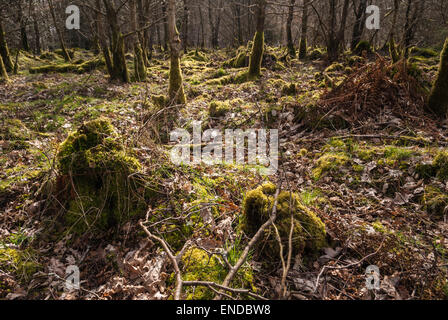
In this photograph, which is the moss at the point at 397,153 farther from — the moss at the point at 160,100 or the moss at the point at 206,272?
the moss at the point at 160,100

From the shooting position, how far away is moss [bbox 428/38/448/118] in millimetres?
5145

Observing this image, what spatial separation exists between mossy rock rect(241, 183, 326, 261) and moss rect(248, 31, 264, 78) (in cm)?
916

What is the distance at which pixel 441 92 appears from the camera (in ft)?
17.2

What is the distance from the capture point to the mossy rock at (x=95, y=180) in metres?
3.07

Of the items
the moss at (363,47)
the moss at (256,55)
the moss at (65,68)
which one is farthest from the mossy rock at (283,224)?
the moss at (65,68)

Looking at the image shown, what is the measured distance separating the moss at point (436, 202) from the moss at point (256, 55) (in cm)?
875

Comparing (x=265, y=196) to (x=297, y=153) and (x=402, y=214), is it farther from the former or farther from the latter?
(x=297, y=153)

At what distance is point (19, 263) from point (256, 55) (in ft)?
35.1

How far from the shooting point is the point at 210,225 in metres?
3.05

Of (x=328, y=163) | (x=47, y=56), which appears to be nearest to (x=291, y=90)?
(x=328, y=163)

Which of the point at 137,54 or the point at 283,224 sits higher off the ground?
the point at 137,54

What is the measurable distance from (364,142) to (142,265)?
4806mm

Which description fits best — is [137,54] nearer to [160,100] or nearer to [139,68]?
[139,68]

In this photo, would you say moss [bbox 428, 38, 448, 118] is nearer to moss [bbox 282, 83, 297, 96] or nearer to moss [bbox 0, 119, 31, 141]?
moss [bbox 282, 83, 297, 96]
